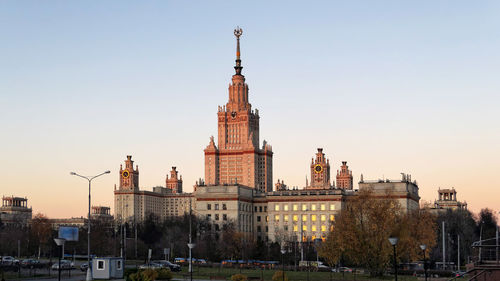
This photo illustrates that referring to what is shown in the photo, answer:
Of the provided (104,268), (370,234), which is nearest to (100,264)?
(104,268)

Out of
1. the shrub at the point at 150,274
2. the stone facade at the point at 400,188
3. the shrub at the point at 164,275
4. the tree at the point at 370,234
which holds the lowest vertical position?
the shrub at the point at 164,275

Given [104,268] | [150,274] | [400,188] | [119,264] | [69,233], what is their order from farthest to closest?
1. [400,188]
2. [69,233]
3. [119,264]
4. [104,268]
5. [150,274]

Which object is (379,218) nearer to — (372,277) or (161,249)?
(372,277)

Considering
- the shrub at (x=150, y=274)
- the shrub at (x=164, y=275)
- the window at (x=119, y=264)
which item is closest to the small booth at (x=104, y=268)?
the window at (x=119, y=264)

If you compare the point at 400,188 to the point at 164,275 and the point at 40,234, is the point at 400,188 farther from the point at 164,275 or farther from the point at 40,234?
the point at 164,275

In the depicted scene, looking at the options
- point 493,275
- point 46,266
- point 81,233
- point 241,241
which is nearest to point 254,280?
point 493,275

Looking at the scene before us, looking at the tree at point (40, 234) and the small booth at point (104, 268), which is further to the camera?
the tree at point (40, 234)

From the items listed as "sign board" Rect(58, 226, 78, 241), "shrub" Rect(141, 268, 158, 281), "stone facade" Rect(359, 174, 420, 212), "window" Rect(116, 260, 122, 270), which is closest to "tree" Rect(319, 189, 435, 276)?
"window" Rect(116, 260, 122, 270)

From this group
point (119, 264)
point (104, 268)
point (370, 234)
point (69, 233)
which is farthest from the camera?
point (69, 233)

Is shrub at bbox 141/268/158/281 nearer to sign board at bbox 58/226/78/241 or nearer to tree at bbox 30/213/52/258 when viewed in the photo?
sign board at bbox 58/226/78/241

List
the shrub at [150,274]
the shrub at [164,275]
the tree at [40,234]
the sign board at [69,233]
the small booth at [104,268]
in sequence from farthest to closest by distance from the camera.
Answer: the tree at [40,234] → the sign board at [69,233] → the small booth at [104,268] → the shrub at [164,275] → the shrub at [150,274]

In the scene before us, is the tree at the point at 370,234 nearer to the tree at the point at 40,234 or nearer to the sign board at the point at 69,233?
the sign board at the point at 69,233

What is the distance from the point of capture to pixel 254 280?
7906cm

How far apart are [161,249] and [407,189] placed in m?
66.9
